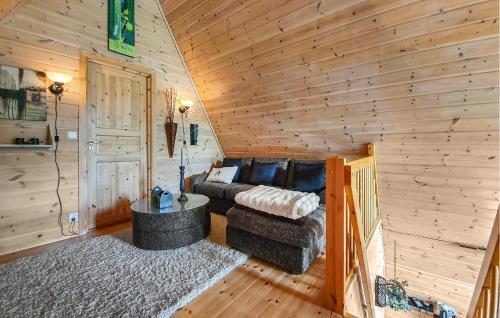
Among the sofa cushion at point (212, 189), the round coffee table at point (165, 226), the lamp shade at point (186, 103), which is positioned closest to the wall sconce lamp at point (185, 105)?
the lamp shade at point (186, 103)

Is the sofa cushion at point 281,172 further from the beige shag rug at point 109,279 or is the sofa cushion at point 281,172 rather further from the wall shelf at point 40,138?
the wall shelf at point 40,138

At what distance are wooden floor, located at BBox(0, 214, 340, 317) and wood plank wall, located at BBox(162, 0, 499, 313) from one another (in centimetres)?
164

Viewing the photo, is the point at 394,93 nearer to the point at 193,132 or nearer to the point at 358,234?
the point at 358,234

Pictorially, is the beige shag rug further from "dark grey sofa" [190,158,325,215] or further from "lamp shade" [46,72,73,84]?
"lamp shade" [46,72,73,84]

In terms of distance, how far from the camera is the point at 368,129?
2695 millimetres

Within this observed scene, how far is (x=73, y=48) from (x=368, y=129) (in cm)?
348

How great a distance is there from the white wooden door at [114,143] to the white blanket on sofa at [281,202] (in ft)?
5.99

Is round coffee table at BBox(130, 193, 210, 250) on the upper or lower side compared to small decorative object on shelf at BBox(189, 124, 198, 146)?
lower

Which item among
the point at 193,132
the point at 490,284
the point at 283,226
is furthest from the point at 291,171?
the point at 490,284

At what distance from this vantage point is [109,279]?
5.58 ft

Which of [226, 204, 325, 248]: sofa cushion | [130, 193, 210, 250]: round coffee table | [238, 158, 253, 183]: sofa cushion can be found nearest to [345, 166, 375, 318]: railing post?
[226, 204, 325, 248]: sofa cushion

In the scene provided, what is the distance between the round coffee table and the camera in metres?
2.12

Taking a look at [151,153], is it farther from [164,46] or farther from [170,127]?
[164,46]

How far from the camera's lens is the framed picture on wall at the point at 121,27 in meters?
2.81
